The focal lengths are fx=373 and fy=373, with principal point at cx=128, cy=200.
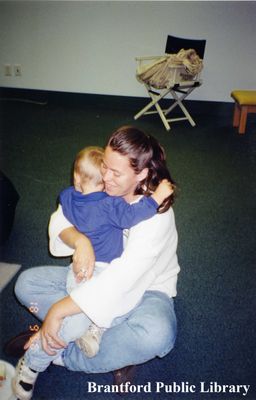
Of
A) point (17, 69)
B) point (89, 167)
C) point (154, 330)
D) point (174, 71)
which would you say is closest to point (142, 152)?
point (89, 167)

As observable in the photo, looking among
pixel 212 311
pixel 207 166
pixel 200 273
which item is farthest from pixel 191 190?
pixel 212 311

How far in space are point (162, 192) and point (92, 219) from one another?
0.25m

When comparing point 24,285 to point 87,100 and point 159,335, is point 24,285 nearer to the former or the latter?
point 159,335

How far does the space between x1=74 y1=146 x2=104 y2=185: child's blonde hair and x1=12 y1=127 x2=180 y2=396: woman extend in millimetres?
44

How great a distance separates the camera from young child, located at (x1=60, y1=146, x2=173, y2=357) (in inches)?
44.8

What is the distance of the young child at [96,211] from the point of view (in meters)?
1.14

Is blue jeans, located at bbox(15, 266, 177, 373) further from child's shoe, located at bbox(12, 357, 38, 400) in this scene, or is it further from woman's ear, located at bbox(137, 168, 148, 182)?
woman's ear, located at bbox(137, 168, 148, 182)

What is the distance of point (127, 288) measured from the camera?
1102mm

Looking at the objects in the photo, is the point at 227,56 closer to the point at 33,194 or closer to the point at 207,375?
the point at 33,194

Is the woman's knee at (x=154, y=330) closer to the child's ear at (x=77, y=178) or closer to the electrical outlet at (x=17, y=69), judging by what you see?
the child's ear at (x=77, y=178)

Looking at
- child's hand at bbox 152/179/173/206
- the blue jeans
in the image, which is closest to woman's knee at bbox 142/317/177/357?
the blue jeans

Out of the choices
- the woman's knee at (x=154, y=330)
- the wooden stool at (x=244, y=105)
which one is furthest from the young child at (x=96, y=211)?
the wooden stool at (x=244, y=105)

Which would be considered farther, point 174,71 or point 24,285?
point 174,71

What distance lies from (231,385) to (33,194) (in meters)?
1.79
